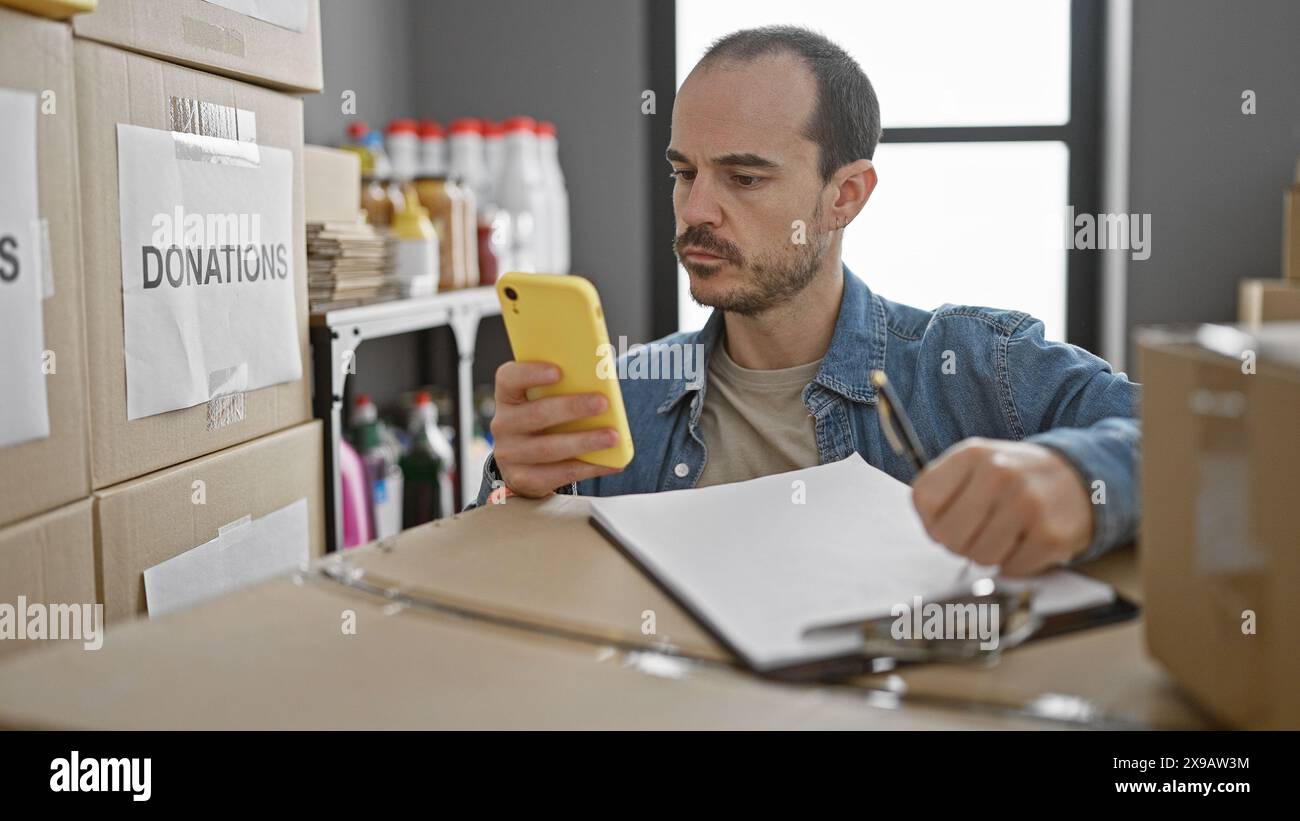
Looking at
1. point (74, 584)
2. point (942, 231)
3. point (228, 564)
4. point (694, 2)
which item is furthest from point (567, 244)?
point (74, 584)

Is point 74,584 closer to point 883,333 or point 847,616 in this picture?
point 847,616

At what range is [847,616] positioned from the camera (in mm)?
532

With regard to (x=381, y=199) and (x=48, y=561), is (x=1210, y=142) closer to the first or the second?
(x=381, y=199)

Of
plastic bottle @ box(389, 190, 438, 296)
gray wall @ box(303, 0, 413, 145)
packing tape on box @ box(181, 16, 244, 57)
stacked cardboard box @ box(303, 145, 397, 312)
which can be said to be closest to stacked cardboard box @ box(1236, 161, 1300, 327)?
packing tape on box @ box(181, 16, 244, 57)

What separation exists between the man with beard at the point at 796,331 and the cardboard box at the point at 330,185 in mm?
609

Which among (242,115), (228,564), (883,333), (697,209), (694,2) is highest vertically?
(694,2)

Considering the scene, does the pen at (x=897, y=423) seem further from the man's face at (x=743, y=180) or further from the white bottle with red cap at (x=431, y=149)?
the white bottle with red cap at (x=431, y=149)

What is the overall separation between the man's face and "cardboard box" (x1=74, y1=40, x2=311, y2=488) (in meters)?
0.53

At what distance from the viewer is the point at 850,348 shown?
1250mm

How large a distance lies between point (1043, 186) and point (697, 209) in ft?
5.35

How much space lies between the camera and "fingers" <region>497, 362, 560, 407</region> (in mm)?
841

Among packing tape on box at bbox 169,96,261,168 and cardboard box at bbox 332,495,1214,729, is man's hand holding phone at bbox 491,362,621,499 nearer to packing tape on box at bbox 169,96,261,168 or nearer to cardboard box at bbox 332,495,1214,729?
cardboard box at bbox 332,495,1214,729

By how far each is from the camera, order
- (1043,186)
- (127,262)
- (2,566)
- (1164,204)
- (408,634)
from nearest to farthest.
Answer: (408,634) → (2,566) → (127,262) → (1164,204) → (1043,186)
